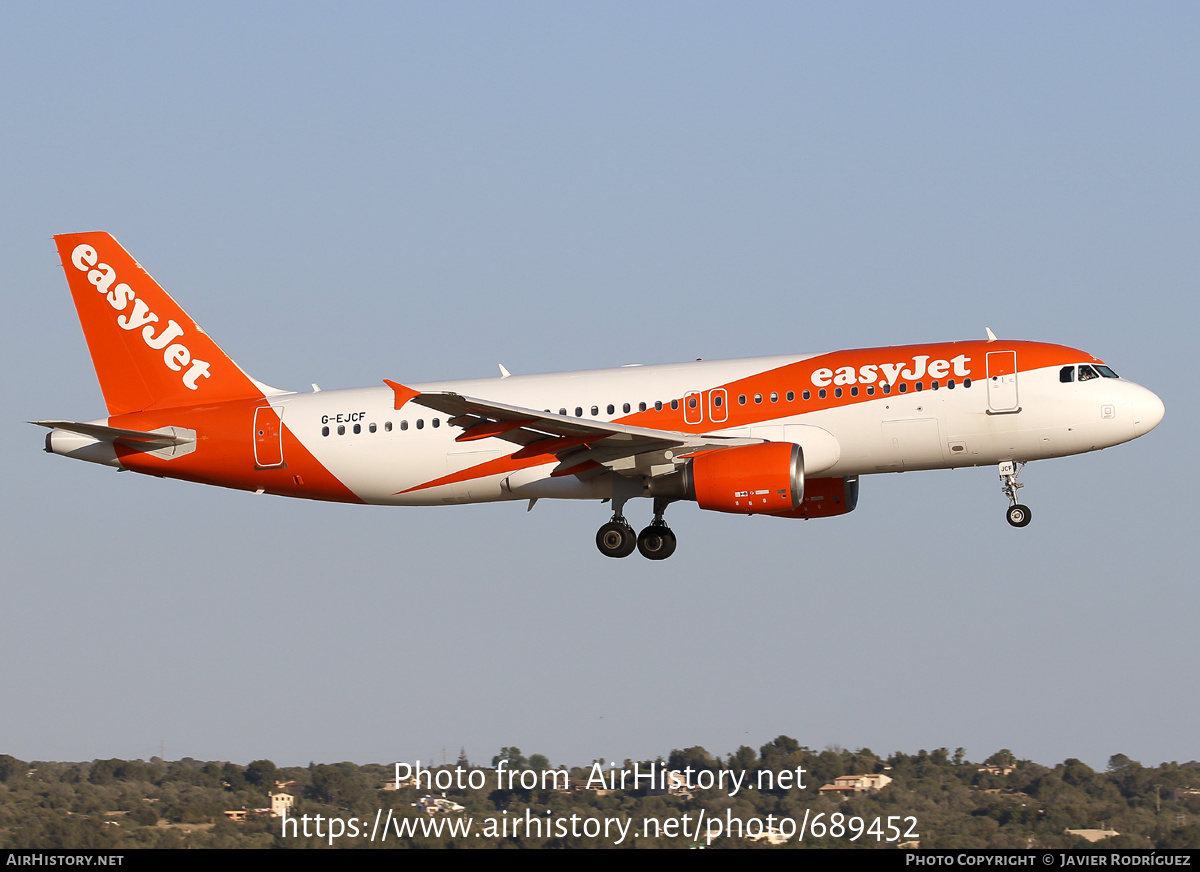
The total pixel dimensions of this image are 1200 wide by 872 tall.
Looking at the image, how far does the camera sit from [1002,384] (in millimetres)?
38156

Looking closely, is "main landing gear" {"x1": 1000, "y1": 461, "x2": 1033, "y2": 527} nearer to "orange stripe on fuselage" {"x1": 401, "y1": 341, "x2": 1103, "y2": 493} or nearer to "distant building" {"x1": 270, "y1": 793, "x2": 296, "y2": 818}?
"orange stripe on fuselage" {"x1": 401, "y1": 341, "x2": 1103, "y2": 493}

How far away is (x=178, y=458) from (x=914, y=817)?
1139 inches

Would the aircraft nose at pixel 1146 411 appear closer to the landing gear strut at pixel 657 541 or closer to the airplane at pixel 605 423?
the airplane at pixel 605 423

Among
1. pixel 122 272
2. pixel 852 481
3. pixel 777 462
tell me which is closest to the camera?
pixel 777 462

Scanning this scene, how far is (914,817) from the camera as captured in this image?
5472 centimetres

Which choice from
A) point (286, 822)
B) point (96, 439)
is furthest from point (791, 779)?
point (96, 439)

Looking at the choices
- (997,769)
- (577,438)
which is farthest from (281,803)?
(997,769)

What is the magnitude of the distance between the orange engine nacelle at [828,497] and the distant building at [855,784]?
2087 cm

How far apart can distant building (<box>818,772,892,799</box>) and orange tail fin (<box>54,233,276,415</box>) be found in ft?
96.9

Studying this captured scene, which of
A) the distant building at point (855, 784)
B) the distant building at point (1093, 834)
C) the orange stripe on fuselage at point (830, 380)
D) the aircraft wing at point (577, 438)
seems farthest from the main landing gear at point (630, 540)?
the distant building at point (855, 784)

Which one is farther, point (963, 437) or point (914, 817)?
point (914, 817)

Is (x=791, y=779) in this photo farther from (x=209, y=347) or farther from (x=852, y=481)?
(x=209, y=347)

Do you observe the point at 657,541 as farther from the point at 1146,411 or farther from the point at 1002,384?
the point at 1146,411

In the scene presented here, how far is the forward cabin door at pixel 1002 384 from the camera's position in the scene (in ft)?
125
